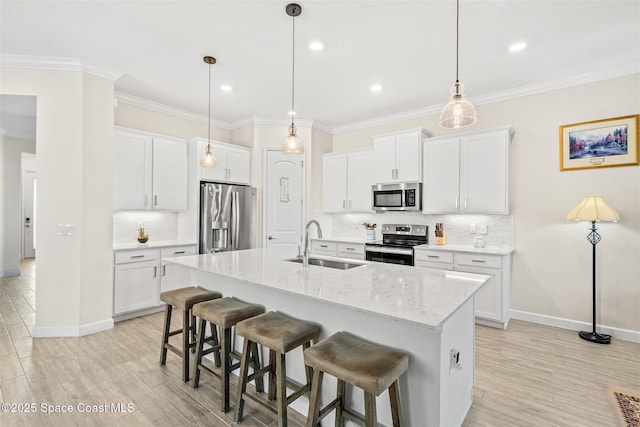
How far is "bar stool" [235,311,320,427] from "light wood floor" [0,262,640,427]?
23 centimetres

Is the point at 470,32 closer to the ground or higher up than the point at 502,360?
higher up

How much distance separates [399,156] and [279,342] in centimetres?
350

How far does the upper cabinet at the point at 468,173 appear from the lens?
3.80 metres

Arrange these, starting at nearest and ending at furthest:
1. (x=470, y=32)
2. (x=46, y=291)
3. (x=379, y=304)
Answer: (x=379, y=304) → (x=470, y=32) → (x=46, y=291)

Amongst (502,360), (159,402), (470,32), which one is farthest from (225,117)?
(502,360)

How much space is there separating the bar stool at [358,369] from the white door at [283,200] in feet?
11.4

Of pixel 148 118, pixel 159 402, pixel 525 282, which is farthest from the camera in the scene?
pixel 148 118

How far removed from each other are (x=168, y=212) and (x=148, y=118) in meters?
1.40

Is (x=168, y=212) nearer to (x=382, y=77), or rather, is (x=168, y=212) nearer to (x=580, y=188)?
(x=382, y=77)

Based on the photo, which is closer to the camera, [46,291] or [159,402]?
[159,402]

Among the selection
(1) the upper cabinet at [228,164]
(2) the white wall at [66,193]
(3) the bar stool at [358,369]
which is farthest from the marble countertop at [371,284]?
(1) the upper cabinet at [228,164]

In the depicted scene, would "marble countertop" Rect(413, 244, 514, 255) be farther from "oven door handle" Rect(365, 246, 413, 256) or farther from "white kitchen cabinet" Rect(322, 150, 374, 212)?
"white kitchen cabinet" Rect(322, 150, 374, 212)

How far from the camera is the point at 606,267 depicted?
3.38m

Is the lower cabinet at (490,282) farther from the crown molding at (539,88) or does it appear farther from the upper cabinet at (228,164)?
the upper cabinet at (228,164)
